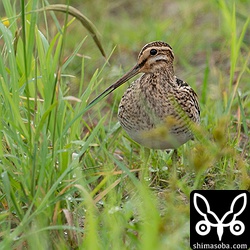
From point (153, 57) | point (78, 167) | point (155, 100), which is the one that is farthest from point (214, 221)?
point (153, 57)

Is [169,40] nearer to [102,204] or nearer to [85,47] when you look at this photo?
[85,47]

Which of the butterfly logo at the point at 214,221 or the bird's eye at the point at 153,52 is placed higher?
the bird's eye at the point at 153,52

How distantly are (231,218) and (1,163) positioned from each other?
116 cm

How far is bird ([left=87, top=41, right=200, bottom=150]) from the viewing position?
4168mm

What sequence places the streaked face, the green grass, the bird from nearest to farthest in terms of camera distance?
the green grass < the bird < the streaked face

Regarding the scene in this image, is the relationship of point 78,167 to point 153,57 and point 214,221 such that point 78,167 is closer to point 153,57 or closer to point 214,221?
point 214,221

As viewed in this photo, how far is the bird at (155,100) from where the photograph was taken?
4.17 m

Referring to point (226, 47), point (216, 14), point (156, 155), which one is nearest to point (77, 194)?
point (156, 155)

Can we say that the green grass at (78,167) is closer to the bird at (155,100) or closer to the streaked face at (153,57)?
the bird at (155,100)

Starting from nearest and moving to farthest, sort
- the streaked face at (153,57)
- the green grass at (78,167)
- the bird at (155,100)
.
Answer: the green grass at (78,167), the bird at (155,100), the streaked face at (153,57)

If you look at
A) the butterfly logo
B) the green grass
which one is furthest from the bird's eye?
the butterfly logo

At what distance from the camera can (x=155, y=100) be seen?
4.33 m

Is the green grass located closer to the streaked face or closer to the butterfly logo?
the butterfly logo

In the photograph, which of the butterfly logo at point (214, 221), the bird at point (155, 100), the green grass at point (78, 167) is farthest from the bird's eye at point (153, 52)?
the butterfly logo at point (214, 221)
